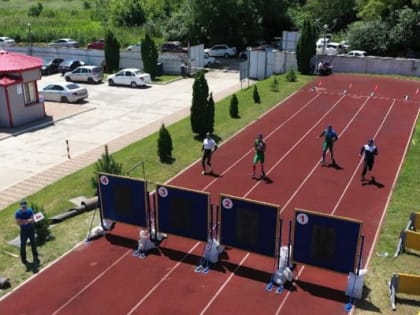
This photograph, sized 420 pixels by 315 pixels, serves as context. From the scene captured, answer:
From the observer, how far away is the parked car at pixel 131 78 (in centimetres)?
3966

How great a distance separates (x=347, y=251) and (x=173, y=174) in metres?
9.56

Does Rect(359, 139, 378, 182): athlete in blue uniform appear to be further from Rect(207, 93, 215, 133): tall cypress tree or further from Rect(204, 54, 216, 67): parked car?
Rect(204, 54, 216, 67): parked car

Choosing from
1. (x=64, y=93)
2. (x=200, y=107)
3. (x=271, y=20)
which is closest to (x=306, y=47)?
(x=200, y=107)

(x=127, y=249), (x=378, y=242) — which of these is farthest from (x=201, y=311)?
(x=378, y=242)

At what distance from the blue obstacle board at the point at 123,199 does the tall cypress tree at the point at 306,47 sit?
2790 cm

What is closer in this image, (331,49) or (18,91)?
(18,91)

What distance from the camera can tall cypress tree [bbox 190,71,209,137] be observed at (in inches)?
978

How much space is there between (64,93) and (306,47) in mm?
18190

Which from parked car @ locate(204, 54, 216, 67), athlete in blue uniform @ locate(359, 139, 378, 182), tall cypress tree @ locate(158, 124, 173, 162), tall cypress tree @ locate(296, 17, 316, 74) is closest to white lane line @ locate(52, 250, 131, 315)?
tall cypress tree @ locate(158, 124, 173, 162)

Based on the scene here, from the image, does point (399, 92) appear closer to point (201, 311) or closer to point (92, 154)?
point (92, 154)

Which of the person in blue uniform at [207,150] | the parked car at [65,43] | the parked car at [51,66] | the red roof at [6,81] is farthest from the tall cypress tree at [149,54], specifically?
the person in blue uniform at [207,150]

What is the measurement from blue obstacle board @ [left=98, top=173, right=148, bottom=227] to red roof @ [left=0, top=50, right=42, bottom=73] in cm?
1650

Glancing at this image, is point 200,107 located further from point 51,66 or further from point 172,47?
point 172,47

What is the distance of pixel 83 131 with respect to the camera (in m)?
28.2
